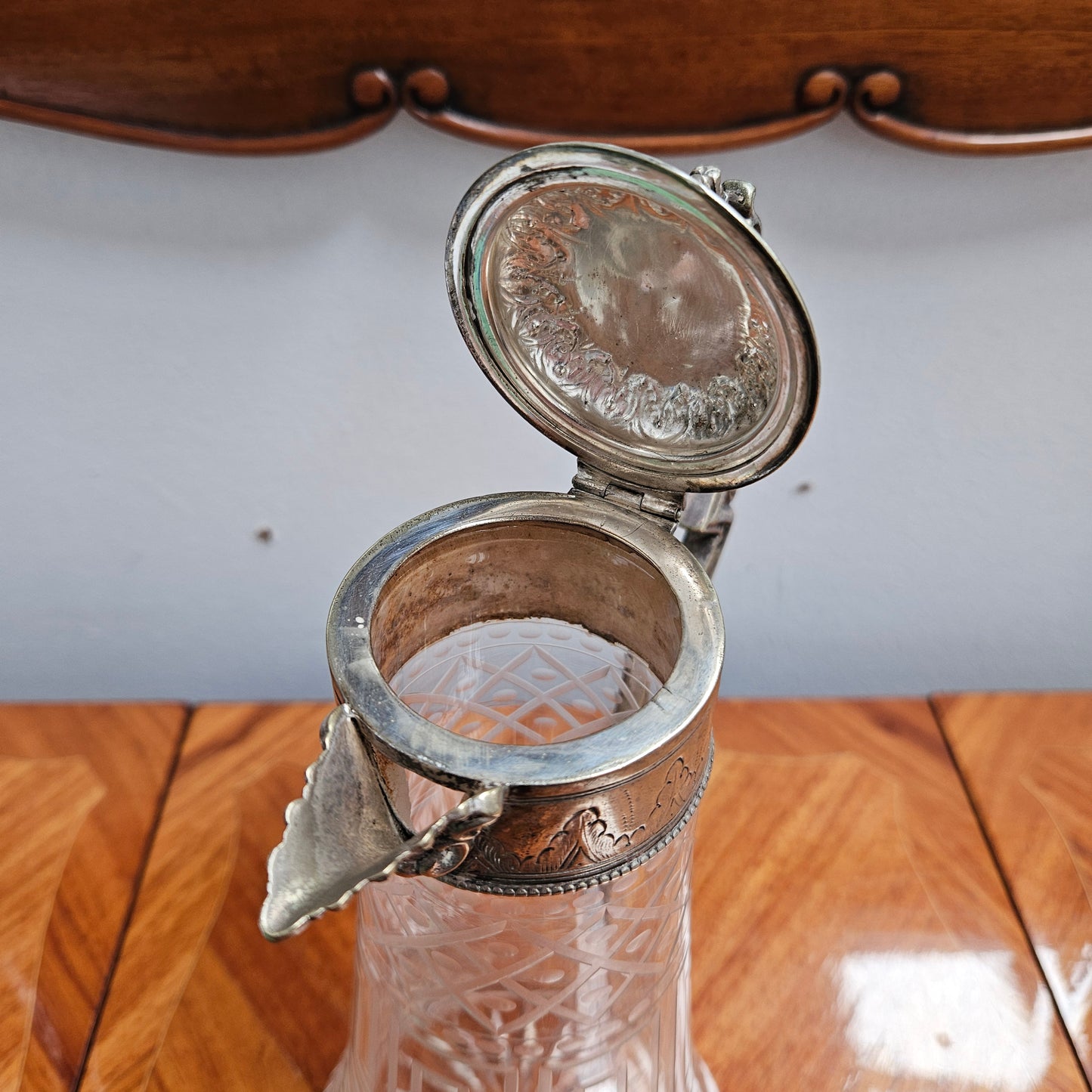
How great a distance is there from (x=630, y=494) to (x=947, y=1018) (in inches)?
15.1

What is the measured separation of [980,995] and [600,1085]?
0.27 meters

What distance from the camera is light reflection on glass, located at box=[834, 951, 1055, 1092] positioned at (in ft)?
2.05

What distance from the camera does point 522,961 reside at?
49 cm

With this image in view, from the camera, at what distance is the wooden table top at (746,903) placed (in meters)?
0.63

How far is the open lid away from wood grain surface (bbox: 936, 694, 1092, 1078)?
0.41 meters

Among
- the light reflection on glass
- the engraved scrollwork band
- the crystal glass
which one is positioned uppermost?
the engraved scrollwork band

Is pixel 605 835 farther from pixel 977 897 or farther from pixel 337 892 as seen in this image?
pixel 977 897

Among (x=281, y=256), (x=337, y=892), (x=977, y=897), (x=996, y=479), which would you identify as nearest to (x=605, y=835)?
(x=337, y=892)

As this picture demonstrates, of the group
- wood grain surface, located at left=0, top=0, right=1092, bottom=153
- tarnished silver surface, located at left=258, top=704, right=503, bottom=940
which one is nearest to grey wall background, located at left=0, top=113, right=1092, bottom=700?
wood grain surface, located at left=0, top=0, right=1092, bottom=153

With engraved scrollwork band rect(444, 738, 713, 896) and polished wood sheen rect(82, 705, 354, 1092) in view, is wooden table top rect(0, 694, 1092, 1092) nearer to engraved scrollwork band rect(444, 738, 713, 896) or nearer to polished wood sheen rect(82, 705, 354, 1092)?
polished wood sheen rect(82, 705, 354, 1092)

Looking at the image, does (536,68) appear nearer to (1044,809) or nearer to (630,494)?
(630,494)

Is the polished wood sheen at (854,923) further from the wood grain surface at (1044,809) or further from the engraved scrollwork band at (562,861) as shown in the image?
the engraved scrollwork band at (562,861)

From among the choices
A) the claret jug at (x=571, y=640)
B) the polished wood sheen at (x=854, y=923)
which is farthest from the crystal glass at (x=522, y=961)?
the polished wood sheen at (x=854, y=923)

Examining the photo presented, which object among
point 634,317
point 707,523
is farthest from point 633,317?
point 707,523
